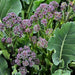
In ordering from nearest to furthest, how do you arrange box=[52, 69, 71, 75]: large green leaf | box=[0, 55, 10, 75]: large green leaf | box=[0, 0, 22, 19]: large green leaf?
box=[52, 69, 71, 75]: large green leaf, box=[0, 55, 10, 75]: large green leaf, box=[0, 0, 22, 19]: large green leaf

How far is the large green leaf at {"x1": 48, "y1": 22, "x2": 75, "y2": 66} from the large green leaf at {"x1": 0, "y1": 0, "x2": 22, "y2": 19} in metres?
0.57

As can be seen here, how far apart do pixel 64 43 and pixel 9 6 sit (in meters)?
0.67

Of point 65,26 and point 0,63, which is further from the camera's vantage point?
point 0,63

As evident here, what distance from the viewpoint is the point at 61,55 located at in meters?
1.11

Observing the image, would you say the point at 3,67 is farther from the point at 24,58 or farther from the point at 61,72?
the point at 61,72

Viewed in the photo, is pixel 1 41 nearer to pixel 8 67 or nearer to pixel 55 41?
pixel 8 67

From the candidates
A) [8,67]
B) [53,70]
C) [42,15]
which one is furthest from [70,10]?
[8,67]

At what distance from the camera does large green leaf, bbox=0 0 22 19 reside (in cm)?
147

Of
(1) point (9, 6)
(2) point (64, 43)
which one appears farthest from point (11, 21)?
(1) point (9, 6)

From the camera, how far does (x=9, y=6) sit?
1495mm

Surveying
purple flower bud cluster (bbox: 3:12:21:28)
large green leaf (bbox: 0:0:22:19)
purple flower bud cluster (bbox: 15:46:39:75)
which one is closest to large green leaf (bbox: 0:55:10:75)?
purple flower bud cluster (bbox: 15:46:39:75)

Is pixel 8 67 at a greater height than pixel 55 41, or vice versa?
pixel 55 41

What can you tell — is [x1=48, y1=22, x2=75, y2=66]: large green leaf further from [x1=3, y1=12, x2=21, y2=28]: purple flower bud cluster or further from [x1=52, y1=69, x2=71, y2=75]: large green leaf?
[x1=3, y1=12, x2=21, y2=28]: purple flower bud cluster

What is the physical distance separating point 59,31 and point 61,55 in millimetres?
185
